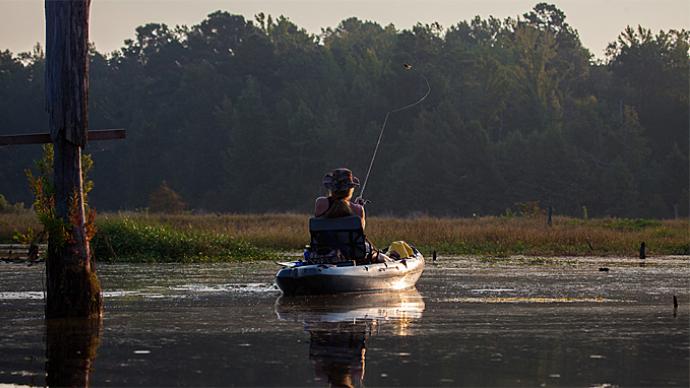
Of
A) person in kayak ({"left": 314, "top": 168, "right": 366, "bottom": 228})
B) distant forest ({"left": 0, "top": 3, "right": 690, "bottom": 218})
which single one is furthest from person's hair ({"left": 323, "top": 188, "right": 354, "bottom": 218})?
distant forest ({"left": 0, "top": 3, "right": 690, "bottom": 218})

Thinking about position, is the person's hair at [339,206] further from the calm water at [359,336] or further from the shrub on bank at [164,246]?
the shrub on bank at [164,246]

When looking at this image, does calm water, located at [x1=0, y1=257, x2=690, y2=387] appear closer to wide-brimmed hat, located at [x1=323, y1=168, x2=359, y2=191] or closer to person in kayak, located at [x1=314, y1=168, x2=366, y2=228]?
person in kayak, located at [x1=314, y1=168, x2=366, y2=228]

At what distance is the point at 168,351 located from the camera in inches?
542

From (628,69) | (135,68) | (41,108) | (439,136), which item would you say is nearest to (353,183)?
(439,136)

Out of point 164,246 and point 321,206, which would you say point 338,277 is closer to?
point 321,206

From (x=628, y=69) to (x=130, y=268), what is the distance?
72790 millimetres

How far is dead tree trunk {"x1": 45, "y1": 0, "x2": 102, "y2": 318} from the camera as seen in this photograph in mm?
15859

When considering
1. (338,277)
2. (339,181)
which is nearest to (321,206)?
(339,181)

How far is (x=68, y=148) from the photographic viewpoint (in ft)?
52.7

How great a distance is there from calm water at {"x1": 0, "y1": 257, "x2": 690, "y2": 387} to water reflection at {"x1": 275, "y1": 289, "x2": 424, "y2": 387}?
24mm

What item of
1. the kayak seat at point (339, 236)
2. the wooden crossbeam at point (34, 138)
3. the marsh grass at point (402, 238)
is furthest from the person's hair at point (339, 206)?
the marsh grass at point (402, 238)

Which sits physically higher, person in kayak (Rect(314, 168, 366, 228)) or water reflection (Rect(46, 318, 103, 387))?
person in kayak (Rect(314, 168, 366, 228))

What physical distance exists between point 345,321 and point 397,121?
262ft

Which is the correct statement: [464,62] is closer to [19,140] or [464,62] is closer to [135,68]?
[135,68]
